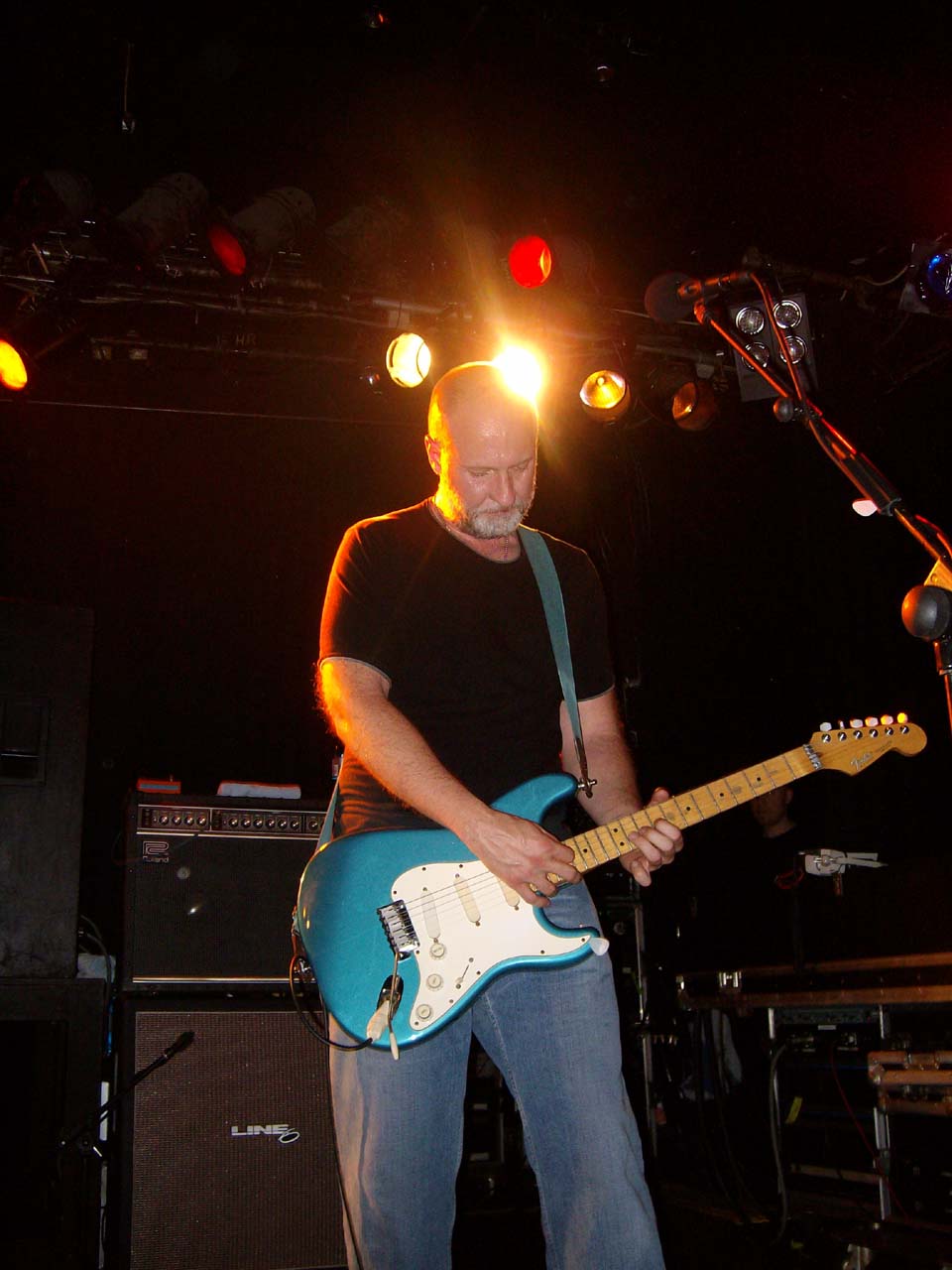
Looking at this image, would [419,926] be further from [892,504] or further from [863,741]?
[892,504]

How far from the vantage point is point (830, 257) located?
17.2ft

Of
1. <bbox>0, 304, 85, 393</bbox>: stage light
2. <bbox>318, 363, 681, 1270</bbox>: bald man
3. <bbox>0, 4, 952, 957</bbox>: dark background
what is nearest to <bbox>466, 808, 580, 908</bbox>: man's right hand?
<bbox>318, 363, 681, 1270</bbox>: bald man

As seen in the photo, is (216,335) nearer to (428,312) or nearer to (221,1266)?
(428,312)

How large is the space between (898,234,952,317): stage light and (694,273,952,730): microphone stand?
6.93 ft

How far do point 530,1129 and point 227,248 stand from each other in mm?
3603

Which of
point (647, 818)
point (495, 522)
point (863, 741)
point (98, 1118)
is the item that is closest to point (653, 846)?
point (647, 818)

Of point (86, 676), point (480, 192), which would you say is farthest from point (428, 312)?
point (86, 676)

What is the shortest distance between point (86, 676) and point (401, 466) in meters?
2.48

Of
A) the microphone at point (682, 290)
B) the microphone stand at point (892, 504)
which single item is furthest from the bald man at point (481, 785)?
the microphone at point (682, 290)

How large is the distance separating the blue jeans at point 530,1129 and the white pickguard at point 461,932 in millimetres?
53

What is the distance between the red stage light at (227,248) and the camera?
447 cm

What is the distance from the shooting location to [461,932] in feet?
7.69

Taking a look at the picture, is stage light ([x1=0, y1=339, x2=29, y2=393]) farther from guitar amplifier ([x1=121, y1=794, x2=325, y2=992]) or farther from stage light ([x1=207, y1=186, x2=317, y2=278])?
guitar amplifier ([x1=121, y1=794, x2=325, y2=992])

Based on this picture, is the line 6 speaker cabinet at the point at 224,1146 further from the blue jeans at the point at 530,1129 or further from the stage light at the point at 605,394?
the stage light at the point at 605,394
